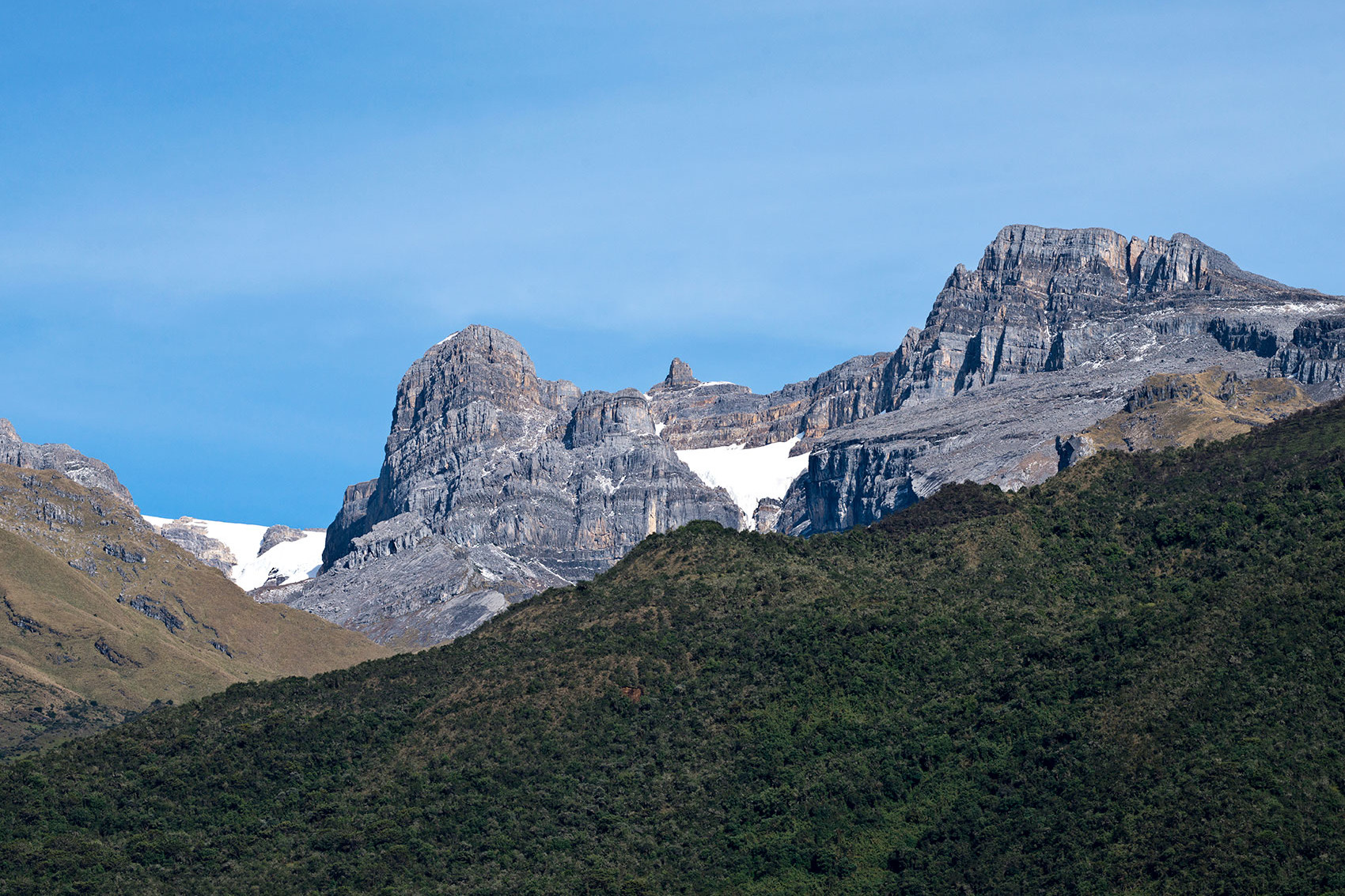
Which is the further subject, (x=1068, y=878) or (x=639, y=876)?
(x=639, y=876)

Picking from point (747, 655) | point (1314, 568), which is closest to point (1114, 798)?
point (1314, 568)

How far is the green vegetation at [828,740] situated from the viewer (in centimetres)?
12475

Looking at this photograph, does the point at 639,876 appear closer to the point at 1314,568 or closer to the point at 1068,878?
the point at 1068,878

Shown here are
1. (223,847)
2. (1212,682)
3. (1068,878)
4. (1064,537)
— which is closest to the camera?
(1068,878)

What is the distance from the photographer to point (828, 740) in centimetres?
14762

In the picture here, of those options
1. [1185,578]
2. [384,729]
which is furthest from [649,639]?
[1185,578]

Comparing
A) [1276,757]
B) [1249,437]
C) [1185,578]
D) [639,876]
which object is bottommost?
[639,876]

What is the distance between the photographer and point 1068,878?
118750mm

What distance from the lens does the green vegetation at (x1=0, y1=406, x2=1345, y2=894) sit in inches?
4911

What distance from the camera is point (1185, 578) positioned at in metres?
162

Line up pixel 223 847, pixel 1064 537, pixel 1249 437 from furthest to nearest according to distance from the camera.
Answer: pixel 1249 437
pixel 1064 537
pixel 223 847

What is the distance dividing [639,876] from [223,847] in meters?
33.5

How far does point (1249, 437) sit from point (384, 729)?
99571mm

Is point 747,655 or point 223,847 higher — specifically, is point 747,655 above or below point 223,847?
above
